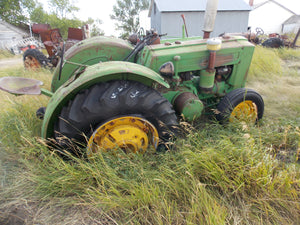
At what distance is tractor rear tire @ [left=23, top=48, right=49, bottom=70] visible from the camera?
5.69 metres

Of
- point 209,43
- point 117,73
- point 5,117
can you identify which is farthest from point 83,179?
point 209,43

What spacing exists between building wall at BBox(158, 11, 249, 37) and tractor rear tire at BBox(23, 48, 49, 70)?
9.77 m

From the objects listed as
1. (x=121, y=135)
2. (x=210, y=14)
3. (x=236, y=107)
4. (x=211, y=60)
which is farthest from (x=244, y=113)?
(x=121, y=135)

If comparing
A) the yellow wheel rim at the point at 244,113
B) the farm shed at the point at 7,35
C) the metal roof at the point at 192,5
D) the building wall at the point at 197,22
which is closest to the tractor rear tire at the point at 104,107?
the yellow wheel rim at the point at 244,113

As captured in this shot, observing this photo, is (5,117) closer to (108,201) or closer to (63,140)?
(63,140)

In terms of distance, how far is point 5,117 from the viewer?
260cm

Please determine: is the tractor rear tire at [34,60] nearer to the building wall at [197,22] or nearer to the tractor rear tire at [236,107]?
the tractor rear tire at [236,107]

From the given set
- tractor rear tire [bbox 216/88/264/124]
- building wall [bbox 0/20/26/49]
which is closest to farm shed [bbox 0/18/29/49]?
A: building wall [bbox 0/20/26/49]

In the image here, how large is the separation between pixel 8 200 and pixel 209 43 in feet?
8.16

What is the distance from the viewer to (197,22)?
14367mm

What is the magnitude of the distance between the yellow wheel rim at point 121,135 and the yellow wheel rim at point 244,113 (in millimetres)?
1203

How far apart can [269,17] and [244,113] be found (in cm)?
3803

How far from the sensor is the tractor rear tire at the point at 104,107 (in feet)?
5.31

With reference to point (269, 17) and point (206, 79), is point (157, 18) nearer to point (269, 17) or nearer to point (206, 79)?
point (206, 79)
